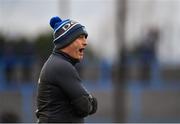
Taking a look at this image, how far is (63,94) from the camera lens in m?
6.17

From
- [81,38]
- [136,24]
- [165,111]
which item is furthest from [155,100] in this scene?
[81,38]

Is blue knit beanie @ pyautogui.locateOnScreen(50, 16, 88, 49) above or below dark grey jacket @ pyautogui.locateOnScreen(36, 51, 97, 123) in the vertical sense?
A: above

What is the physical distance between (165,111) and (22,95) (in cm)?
350

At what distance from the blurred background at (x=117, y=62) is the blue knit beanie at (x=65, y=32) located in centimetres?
1101

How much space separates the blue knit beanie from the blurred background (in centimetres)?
1101

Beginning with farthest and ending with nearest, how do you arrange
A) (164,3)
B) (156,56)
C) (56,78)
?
(164,3), (156,56), (56,78)

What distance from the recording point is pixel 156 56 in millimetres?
18109

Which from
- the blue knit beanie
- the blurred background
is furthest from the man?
the blurred background

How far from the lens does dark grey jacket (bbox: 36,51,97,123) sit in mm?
6117

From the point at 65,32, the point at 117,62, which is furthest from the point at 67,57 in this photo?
the point at 117,62

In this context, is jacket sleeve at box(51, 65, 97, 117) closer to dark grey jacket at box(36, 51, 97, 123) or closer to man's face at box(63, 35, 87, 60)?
dark grey jacket at box(36, 51, 97, 123)

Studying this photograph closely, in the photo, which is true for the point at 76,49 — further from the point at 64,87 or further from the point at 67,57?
the point at 64,87

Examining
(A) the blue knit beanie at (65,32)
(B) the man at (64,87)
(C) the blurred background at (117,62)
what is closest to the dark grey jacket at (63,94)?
(B) the man at (64,87)

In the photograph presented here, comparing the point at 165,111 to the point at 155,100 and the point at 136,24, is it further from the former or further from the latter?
the point at 136,24
